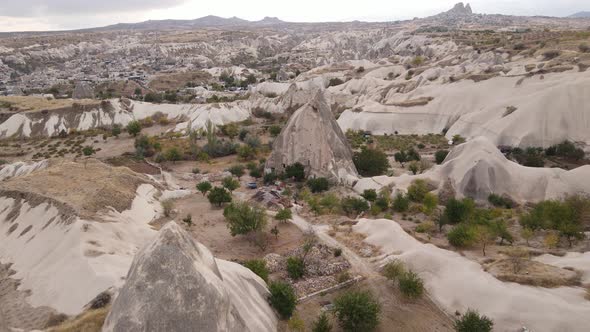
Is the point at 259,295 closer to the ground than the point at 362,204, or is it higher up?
higher up

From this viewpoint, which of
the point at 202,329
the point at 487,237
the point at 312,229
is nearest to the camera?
the point at 202,329

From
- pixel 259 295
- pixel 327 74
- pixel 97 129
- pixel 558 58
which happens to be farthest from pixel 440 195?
pixel 327 74

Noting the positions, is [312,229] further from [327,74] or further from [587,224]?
[327,74]

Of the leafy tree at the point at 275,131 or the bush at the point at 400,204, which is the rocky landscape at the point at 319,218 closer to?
the bush at the point at 400,204

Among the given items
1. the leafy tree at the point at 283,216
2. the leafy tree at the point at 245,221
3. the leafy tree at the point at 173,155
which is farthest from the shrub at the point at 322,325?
the leafy tree at the point at 173,155

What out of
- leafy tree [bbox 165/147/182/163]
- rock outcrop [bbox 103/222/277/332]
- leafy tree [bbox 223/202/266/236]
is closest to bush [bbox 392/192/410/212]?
leafy tree [bbox 223/202/266/236]

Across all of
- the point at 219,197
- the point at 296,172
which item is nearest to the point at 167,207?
the point at 219,197

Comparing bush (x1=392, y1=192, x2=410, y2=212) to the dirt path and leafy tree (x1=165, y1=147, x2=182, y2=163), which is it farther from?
leafy tree (x1=165, y1=147, x2=182, y2=163)
